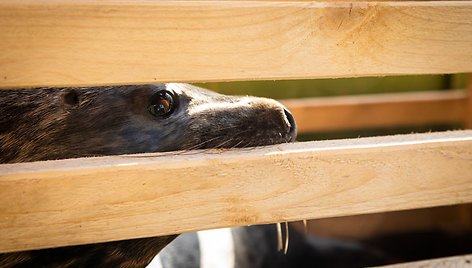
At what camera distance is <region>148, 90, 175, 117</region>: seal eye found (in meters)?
1.80

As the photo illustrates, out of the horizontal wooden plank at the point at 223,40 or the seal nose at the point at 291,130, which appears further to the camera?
the seal nose at the point at 291,130

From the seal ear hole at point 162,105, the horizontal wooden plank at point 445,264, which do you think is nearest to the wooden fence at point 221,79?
the horizontal wooden plank at point 445,264

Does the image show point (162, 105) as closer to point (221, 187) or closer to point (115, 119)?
point (115, 119)

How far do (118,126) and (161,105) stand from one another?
0.46 ft

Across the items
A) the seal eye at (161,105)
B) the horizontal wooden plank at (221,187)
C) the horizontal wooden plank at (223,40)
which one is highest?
the horizontal wooden plank at (223,40)

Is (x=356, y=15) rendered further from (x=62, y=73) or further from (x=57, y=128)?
(x=57, y=128)

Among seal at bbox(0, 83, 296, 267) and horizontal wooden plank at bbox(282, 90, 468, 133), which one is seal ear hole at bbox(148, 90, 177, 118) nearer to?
seal at bbox(0, 83, 296, 267)

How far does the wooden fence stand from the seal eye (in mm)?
A: 475

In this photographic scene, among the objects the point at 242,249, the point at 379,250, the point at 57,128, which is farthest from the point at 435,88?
the point at 57,128

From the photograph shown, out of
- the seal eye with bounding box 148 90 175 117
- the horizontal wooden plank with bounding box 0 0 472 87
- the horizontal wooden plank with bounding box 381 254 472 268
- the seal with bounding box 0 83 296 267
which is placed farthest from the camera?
the seal eye with bounding box 148 90 175 117

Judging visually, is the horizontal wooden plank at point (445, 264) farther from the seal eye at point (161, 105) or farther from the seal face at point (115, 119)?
the seal eye at point (161, 105)

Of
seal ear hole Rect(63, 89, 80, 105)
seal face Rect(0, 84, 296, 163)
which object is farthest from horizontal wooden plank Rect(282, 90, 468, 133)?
seal ear hole Rect(63, 89, 80, 105)

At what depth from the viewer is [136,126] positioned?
178 centimetres

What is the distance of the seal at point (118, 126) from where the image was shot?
1.66 metres
